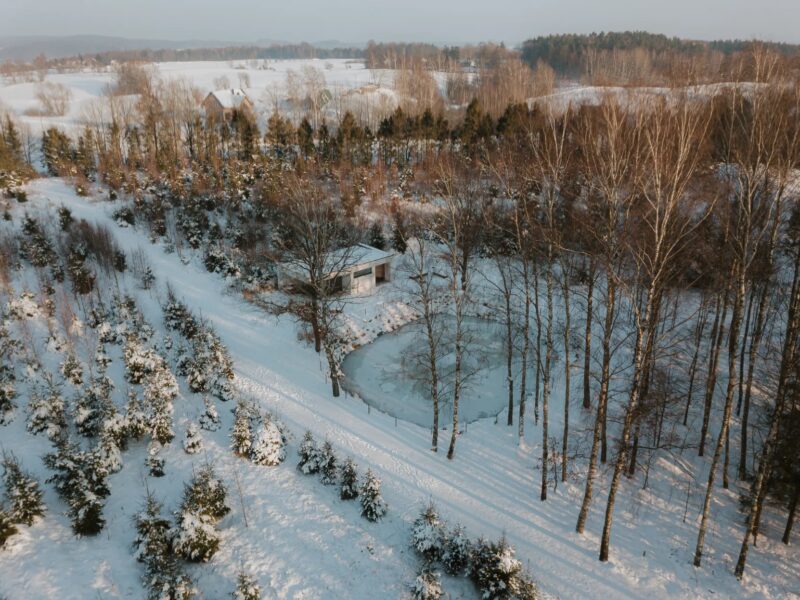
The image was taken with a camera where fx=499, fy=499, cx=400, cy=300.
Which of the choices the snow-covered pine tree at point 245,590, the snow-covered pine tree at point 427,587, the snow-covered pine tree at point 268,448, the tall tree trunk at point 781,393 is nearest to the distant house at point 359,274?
the snow-covered pine tree at point 268,448

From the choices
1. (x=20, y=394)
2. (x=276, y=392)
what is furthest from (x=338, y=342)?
(x=20, y=394)

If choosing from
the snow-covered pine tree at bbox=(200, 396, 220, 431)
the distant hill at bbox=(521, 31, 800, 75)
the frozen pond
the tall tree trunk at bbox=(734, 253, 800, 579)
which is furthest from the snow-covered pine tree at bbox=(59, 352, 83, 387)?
the distant hill at bbox=(521, 31, 800, 75)

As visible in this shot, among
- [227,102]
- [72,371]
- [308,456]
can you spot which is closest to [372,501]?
[308,456]

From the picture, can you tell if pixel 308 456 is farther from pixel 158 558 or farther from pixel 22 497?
pixel 22 497

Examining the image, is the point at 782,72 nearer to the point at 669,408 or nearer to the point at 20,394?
the point at 669,408

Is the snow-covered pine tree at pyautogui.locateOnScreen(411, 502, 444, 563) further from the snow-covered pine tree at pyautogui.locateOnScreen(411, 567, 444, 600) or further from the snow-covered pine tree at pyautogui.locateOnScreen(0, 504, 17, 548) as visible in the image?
the snow-covered pine tree at pyautogui.locateOnScreen(0, 504, 17, 548)
